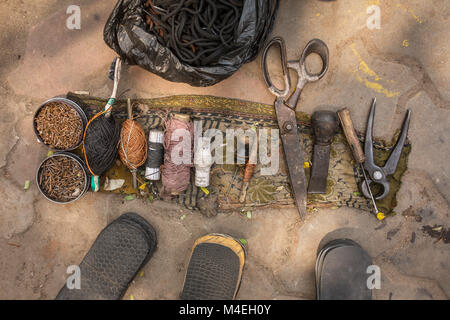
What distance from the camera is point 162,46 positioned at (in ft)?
6.41

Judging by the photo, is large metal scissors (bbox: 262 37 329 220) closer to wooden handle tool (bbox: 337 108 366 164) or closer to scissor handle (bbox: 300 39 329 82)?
scissor handle (bbox: 300 39 329 82)

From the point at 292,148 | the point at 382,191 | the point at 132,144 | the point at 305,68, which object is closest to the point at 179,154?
the point at 132,144

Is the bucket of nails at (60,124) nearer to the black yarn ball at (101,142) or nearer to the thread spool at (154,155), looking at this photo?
the black yarn ball at (101,142)

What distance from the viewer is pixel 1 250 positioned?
2379mm

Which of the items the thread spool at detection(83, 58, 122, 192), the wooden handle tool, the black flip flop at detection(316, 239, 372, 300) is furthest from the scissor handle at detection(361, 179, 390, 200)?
the thread spool at detection(83, 58, 122, 192)

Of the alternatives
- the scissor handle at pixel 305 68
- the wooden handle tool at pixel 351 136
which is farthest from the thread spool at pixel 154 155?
the wooden handle tool at pixel 351 136

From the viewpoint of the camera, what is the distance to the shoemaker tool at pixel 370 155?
2186 millimetres

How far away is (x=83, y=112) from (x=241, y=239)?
1.63m

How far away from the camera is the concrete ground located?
7.49 feet

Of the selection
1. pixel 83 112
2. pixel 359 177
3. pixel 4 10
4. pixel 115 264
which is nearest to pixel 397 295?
pixel 359 177

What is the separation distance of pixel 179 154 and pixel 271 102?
0.87 meters

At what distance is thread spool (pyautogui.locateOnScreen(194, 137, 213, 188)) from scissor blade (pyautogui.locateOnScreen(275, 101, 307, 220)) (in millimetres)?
600

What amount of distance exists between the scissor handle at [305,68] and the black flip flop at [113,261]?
63.3 inches
